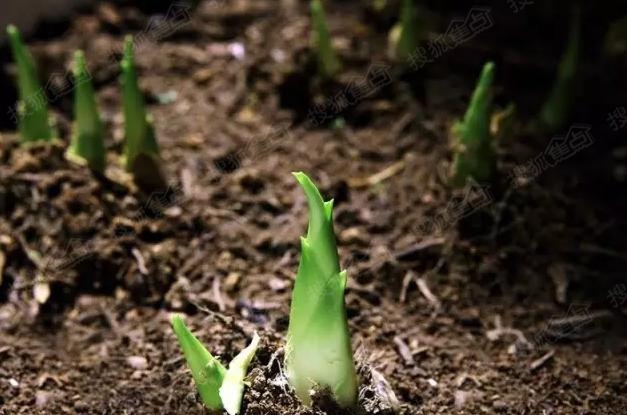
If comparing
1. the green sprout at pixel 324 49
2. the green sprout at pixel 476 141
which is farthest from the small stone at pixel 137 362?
the green sprout at pixel 324 49

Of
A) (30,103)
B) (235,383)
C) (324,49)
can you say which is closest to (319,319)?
(235,383)

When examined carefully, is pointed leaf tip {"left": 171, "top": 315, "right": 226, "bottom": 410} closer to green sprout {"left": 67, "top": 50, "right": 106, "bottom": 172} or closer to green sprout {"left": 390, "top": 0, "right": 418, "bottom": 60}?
green sprout {"left": 67, "top": 50, "right": 106, "bottom": 172}

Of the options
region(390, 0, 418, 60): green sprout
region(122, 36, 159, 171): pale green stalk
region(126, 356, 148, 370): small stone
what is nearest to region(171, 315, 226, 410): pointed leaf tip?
region(126, 356, 148, 370): small stone

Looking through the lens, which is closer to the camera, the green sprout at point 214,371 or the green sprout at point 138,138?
the green sprout at point 214,371

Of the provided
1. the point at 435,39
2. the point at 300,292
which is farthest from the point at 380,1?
the point at 300,292

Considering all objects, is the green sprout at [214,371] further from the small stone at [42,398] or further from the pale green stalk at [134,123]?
the pale green stalk at [134,123]
